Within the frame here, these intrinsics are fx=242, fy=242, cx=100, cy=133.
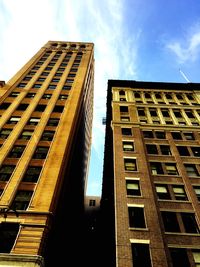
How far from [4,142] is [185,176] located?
23.1 m

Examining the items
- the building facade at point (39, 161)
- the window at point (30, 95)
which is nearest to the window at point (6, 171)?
the building facade at point (39, 161)

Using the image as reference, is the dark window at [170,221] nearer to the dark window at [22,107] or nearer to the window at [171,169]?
the window at [171,169]

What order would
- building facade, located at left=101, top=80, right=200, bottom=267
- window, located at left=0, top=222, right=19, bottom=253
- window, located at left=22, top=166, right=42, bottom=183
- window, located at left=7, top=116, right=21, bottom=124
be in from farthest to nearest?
window, located at left=7, top=116, right=21, bottom=124
window, located at left=22, top=166, right=42, bottom=183
window, located at left=0, top=222, right=19, bottom=253
building facade, located at left=101, top=80, right=200, bottom=267

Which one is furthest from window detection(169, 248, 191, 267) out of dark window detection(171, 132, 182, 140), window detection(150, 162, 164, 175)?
dark window detection(171, 132, 182, 140)

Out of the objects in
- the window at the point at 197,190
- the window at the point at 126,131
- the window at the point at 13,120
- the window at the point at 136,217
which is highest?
the window at the point at 13,120

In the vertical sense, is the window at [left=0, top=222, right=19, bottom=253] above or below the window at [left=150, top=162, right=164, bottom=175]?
below

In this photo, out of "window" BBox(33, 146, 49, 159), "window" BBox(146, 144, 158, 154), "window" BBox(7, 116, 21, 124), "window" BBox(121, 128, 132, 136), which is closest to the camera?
"window" BBox(146, 144, 158, 154)

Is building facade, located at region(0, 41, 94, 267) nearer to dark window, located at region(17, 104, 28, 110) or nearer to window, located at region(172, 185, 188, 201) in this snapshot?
dark window, located at region(17, 104, 28, 110)

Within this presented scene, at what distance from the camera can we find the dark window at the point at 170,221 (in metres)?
21.0

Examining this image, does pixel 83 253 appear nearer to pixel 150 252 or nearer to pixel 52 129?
pixel 52 129

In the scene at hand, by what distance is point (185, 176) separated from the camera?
25922 millimetres

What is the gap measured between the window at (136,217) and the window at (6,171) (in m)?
14.6

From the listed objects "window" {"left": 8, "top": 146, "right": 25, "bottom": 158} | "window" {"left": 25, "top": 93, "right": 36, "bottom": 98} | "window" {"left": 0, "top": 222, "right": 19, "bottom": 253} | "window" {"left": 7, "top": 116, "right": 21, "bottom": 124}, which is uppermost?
"window" {"left": 25, "top": 93, "right": 36, "bottom": 98}

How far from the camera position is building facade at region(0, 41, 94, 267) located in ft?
71.1
